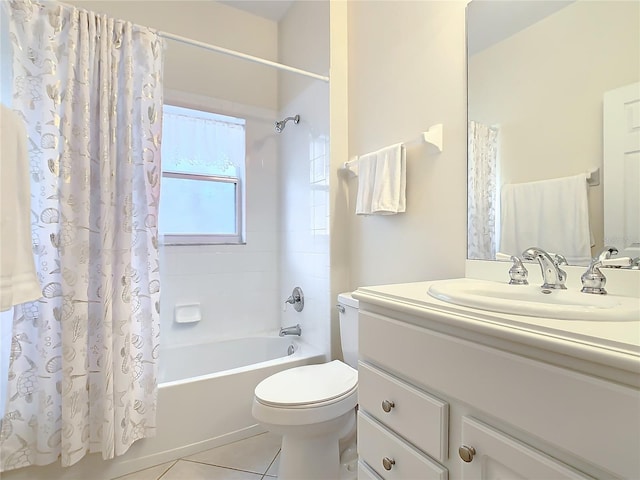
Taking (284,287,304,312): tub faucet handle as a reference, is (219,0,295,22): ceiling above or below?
above

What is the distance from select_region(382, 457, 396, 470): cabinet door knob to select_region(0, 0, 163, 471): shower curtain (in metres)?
1.06

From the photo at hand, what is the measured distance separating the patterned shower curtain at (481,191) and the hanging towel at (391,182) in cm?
30

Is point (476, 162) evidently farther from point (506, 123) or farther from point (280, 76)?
point (280, 76)

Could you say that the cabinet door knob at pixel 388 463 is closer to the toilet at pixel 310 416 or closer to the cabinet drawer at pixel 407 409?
the cabinet drawer at pixel 407 409

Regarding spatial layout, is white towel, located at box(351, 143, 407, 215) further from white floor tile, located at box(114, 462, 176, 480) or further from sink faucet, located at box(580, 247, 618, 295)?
white floor tile, located at box(114, 462, 176, 480)

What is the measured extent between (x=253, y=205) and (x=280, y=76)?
A: 101cm

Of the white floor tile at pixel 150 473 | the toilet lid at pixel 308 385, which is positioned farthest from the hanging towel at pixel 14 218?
the white floor tile at pixel 150 473

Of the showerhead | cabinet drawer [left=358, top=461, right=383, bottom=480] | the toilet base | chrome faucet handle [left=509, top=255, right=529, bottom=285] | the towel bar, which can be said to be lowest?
the toilet base

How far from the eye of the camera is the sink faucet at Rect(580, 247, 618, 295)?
0.82 m

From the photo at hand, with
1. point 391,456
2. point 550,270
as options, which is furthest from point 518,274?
point 391,456

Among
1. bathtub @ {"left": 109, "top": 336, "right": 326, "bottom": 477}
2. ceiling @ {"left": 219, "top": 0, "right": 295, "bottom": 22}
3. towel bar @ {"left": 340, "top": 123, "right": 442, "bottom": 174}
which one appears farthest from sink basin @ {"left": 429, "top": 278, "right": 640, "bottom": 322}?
ceiling @ {"left": 219, "top": 0, "right": 295, "bottom": 22}

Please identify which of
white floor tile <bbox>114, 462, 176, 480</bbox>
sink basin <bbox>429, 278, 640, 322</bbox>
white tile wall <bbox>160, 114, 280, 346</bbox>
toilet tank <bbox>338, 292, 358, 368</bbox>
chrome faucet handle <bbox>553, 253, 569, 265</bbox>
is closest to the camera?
sink basin <bbox>429, 278, 640, 322</bbox>

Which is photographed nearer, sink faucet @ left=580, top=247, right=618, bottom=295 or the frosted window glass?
sink faucet @ left=580, top=247, right=618, bottom=295

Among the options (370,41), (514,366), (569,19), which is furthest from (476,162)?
(370,41)
